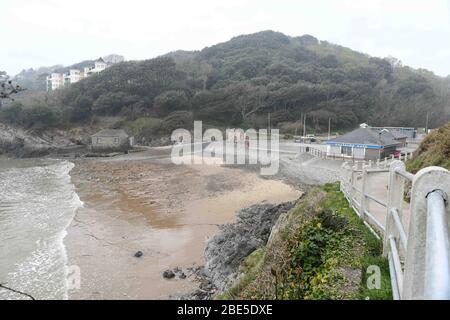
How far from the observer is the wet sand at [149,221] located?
9.68 meters

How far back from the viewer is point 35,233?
13398mm

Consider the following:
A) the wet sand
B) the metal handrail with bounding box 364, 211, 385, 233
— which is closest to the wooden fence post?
the metal handrail with bounding box 364, 211, 385, 233

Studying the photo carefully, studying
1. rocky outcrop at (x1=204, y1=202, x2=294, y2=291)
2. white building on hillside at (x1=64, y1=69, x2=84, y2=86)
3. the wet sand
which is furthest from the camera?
white building on hillside at (x1=64, y1=69, x2=84, y2=86)

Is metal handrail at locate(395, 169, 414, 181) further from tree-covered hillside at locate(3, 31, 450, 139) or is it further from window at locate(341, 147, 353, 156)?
tree-covered hillside at locate(3, 31, 450, 139)

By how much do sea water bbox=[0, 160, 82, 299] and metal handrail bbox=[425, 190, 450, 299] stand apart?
877 centimetres

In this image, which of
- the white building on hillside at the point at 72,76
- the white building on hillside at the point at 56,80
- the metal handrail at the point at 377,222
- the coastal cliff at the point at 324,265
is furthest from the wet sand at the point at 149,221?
the white building on hillside at the point at 56,80

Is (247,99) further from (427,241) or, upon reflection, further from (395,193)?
(427,241)

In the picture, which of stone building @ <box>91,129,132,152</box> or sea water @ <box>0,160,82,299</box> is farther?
stone building @ <box>91,129,132,152</box>

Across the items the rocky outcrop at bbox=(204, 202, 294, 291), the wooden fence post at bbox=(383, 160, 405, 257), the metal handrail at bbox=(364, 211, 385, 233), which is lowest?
the rocky outcrop at bbox=(204, 202, 294, 291)

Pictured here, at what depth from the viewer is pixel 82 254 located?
11.5 meters

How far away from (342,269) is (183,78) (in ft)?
233

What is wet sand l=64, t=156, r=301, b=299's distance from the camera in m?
9.68

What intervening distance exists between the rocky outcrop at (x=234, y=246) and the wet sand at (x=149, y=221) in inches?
24.3
